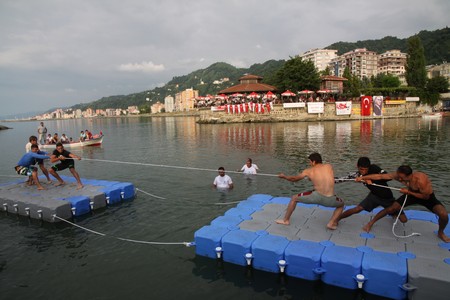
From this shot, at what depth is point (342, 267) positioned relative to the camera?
6.98m

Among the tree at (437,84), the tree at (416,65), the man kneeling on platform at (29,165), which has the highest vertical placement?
the tree at (416,65)

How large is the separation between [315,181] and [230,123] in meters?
70.1

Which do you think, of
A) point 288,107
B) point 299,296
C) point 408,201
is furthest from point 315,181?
point 288,107

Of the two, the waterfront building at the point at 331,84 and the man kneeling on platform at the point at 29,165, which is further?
the waterfront building at the point at 331,84

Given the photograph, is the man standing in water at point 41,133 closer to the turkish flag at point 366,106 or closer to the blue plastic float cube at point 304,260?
the blue plastic float cube at point 304,260

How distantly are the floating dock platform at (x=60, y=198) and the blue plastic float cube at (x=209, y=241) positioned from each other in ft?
22.1

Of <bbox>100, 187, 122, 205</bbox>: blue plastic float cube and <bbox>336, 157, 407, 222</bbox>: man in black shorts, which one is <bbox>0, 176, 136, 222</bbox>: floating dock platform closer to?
<bbox>100, 187, 122, 205</bbox>: blue plastic float cube

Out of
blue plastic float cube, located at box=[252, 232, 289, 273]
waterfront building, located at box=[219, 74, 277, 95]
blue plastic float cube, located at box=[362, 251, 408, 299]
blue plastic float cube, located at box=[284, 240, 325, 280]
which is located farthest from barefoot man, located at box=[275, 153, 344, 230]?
waterfront building, located at box=[219, 74, 277, 95]

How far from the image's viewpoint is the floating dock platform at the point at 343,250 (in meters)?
6.44

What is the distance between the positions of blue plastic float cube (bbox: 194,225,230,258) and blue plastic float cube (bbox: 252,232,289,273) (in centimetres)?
111

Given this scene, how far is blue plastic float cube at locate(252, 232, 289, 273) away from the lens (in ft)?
25.3

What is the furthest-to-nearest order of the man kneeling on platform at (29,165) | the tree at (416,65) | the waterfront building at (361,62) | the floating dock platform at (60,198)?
1. the waterfront building at (361,62)
2. the tree at (416,65)
3. the man kneeling on platform at (29,165)
4. the floating dock platform at (60,198)

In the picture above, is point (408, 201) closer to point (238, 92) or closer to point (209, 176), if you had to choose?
point (209, 176)

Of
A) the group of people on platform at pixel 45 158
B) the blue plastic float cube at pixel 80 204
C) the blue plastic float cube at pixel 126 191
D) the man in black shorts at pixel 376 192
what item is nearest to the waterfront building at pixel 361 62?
the blue plastic float cube at pixel 126 191
